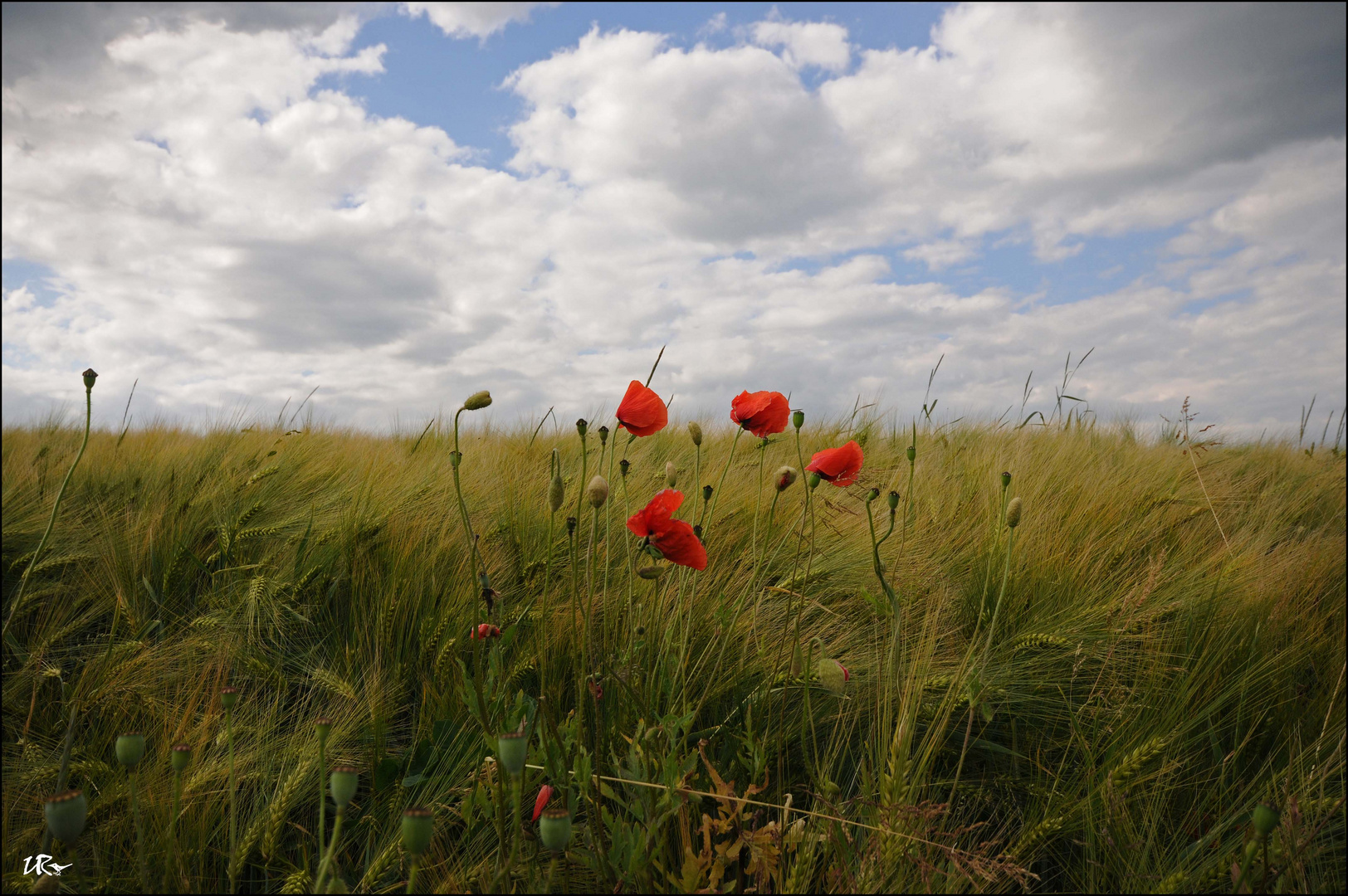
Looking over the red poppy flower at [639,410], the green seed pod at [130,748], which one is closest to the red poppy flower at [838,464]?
the red poppy flower at [639,410]

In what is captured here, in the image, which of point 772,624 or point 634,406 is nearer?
point 634,406

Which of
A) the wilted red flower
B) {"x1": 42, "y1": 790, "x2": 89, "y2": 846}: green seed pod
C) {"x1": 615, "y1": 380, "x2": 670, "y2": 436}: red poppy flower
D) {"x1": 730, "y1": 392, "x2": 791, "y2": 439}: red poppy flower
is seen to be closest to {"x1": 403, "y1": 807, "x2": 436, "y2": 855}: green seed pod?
{"x1": 42, "y1": 790, "x2": 89, "y2": 846}: green seed pod

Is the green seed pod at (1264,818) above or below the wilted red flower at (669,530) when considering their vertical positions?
below

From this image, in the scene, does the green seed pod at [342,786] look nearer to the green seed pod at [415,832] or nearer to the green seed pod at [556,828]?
the green seed pod at [415,832]

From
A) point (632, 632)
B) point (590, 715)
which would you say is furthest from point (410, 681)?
point (632, 632)

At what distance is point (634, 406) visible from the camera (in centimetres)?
116

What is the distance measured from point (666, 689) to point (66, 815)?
0.74 m

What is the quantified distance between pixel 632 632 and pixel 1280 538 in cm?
248

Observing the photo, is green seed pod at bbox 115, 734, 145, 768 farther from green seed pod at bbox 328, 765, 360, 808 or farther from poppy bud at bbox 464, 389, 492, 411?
poppy bud at bbox 464, 389, 492, 411

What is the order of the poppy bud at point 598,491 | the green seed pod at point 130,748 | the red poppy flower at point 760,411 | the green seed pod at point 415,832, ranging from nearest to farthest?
the green seed pod at point 415,832 → the green seed pod at point 130,748 → the poppy bud at point 598,491 → the red poppy flower at point 760,411

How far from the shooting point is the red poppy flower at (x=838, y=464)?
4.06ft

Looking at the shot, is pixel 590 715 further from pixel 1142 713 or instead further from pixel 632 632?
pixel 1142 713

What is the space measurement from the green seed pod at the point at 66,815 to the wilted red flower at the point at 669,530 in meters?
0.64

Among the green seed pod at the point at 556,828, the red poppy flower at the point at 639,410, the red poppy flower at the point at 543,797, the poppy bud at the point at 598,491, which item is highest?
the red poppy flower at the point at 639,410
